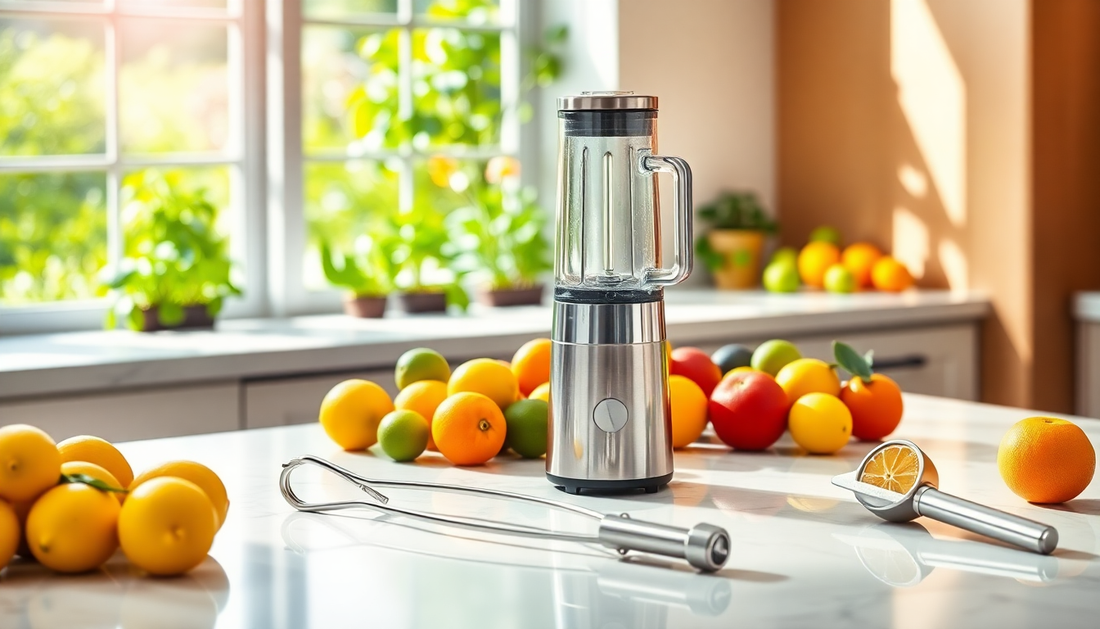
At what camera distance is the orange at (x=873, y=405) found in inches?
52.9

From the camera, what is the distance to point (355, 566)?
3.02 feet

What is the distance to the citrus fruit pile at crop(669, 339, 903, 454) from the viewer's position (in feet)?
4.27

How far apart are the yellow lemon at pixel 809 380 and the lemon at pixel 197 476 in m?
0.64

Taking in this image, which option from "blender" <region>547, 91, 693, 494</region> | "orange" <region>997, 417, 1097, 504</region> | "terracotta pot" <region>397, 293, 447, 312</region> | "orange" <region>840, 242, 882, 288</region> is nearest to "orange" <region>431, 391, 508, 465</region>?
"blender" <region>547, 91, 693, 494</region>

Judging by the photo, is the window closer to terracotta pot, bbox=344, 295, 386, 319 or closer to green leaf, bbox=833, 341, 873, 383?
terracotta pot, bbox=344, 295, 386, 319

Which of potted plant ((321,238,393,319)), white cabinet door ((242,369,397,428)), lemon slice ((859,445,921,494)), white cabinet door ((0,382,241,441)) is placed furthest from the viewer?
potted plant ((321,238,393,319))

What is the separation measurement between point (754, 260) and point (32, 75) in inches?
71.0

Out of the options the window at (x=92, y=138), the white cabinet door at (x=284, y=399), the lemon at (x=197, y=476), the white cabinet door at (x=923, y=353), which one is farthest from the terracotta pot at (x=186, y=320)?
the lemon at (x=197, y=476)

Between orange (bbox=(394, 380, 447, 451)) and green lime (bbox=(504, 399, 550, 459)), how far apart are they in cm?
8

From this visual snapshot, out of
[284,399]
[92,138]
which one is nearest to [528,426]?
[284,399]

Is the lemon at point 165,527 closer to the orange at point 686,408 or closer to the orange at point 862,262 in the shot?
the orange at point 686,408

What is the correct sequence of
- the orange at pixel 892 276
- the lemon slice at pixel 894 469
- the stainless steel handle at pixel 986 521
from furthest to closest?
the orange at pixel 892 276, the lemon slice at pixel 894 469, the stainless steel handle at pixel 986 521

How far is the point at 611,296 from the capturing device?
3.62ft

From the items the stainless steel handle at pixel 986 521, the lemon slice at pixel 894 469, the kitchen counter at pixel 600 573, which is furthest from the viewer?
the lemon slice at pixel 894 469
